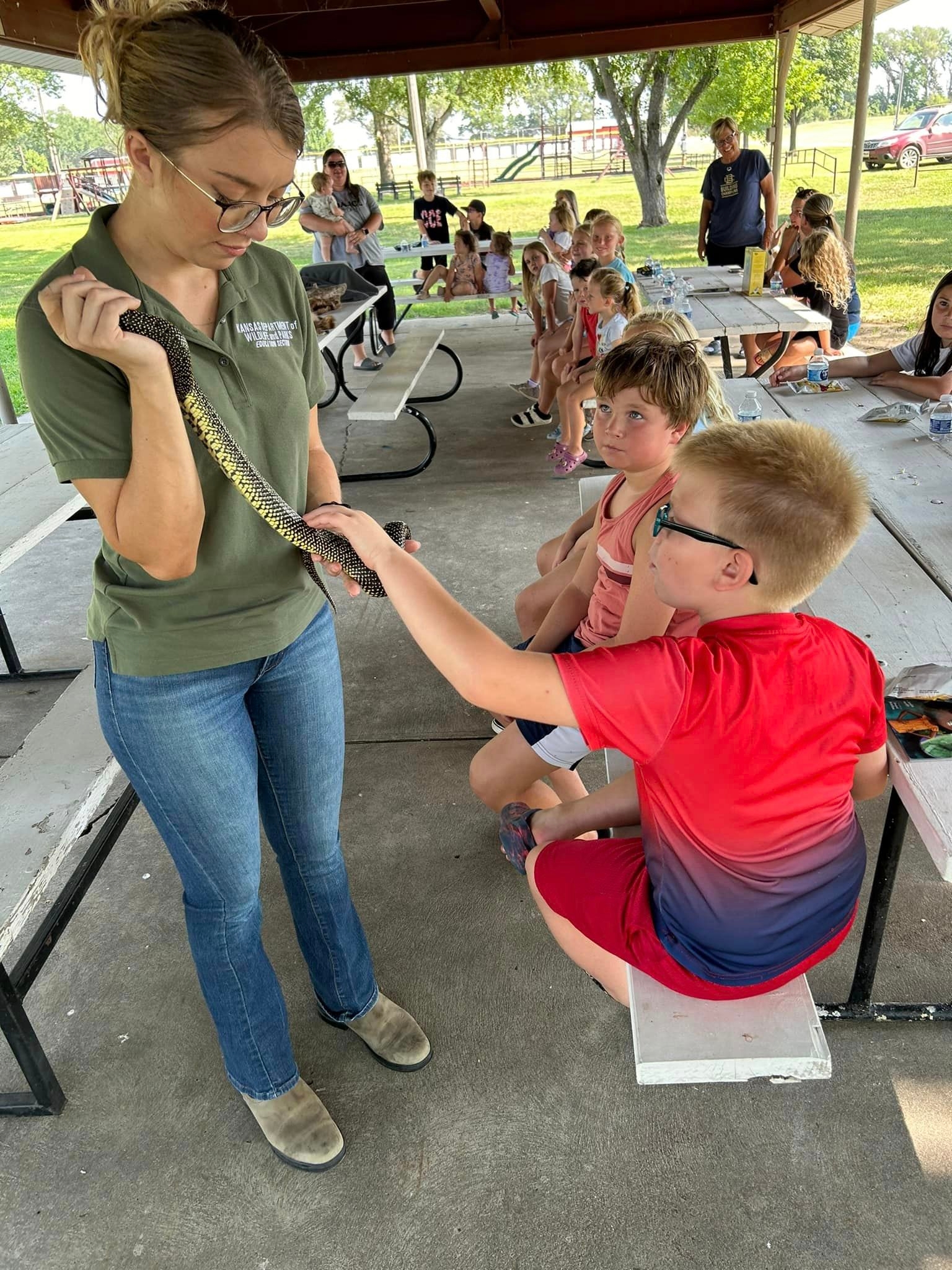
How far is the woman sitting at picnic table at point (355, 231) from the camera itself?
9.07m

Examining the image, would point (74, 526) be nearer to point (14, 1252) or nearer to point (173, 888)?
point (173, 888)

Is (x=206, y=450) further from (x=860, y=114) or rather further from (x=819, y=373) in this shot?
(x=860, y=114)

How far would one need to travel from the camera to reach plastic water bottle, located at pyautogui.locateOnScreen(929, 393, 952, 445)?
345 cm

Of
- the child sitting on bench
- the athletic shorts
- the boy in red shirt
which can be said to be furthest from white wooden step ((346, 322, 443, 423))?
the boy in red shirt

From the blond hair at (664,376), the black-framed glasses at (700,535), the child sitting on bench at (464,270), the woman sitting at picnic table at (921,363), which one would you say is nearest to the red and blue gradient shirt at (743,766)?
the black-framed glasses at (700,535)

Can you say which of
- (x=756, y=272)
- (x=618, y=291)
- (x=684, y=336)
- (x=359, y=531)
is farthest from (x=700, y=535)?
(x=756, y=272)

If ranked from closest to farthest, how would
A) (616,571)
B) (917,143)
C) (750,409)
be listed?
(616,571) → (750,409) → (917,143)

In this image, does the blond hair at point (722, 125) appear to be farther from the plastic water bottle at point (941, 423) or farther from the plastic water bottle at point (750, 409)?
the plastic water bottle at point (941, 423)

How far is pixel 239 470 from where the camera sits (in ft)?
5.09

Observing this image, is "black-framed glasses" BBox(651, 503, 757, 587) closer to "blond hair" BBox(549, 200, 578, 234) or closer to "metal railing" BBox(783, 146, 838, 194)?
"blond hair" BBox(549, 200, 578, 234)

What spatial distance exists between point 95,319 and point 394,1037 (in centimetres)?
173

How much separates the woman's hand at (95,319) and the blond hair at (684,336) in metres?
1.40

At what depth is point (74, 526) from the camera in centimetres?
592

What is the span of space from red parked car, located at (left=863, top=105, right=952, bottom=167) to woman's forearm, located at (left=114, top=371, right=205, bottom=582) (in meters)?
31.8
